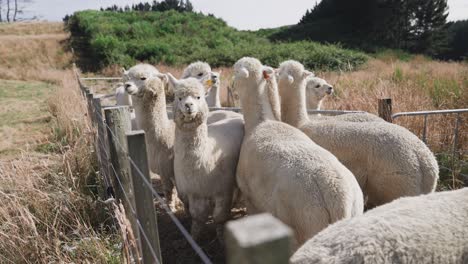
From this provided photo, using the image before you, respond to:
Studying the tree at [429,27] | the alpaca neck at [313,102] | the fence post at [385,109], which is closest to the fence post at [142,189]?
the fence post at [385,109]

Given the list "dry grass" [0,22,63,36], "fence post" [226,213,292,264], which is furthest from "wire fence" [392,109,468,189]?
"dry grass" [0,22,63,36]

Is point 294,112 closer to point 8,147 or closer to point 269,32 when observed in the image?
point 8,147

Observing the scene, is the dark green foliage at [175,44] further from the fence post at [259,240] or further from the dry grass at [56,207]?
the fence post at [259,240]

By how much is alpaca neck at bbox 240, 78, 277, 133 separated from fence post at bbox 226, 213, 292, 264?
11.7ft

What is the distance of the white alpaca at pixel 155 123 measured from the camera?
445 cm

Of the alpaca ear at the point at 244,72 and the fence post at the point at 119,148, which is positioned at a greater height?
the alpaca ear at the point at 244,72

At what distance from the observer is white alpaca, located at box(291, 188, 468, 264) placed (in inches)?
56.3

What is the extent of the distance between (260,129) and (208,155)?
0.63m

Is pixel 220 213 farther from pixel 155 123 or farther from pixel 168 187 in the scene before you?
pixel 155 123

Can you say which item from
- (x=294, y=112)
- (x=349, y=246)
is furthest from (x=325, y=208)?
(x=294, y=112)

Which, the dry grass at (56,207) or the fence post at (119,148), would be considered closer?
the dry grass at (56,207)

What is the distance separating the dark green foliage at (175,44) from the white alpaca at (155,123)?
12.2 metres

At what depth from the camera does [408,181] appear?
11.5 ft

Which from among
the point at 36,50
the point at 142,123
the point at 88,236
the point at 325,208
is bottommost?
the point at 88,236
